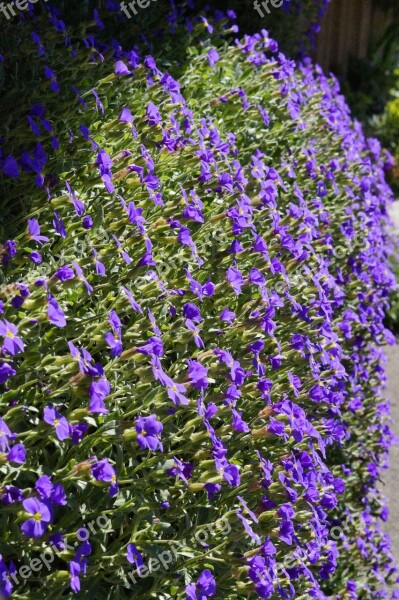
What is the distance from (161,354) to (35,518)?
537 millimetres

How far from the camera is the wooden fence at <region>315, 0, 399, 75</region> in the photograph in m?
11.0

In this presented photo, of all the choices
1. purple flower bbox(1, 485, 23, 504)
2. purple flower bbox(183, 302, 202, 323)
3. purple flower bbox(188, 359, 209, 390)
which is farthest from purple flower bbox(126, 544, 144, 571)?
purple flower bbox(183, 302, 202, 323)

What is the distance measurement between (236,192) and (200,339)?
786 millimetres

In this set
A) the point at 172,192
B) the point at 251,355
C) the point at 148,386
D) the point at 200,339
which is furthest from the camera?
A: the point at 172,192

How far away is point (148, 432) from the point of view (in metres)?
1.81

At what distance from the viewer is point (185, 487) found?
79.7 inches

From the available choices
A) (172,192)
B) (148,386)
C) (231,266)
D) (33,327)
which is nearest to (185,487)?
(148,386)

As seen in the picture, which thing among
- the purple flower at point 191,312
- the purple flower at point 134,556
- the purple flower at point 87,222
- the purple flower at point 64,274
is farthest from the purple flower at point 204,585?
the purple flower at point 87,222

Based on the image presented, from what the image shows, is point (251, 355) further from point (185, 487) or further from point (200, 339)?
point (185, 487)

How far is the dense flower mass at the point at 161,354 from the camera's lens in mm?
1813

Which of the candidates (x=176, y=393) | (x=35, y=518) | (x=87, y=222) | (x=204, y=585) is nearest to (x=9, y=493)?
(x=35, y=518)

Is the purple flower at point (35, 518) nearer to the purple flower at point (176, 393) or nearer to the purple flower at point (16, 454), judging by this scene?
the purple flower at point (16, 454)

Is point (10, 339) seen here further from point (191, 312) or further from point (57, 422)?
point (191, 312)

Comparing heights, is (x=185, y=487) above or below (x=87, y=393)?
below
